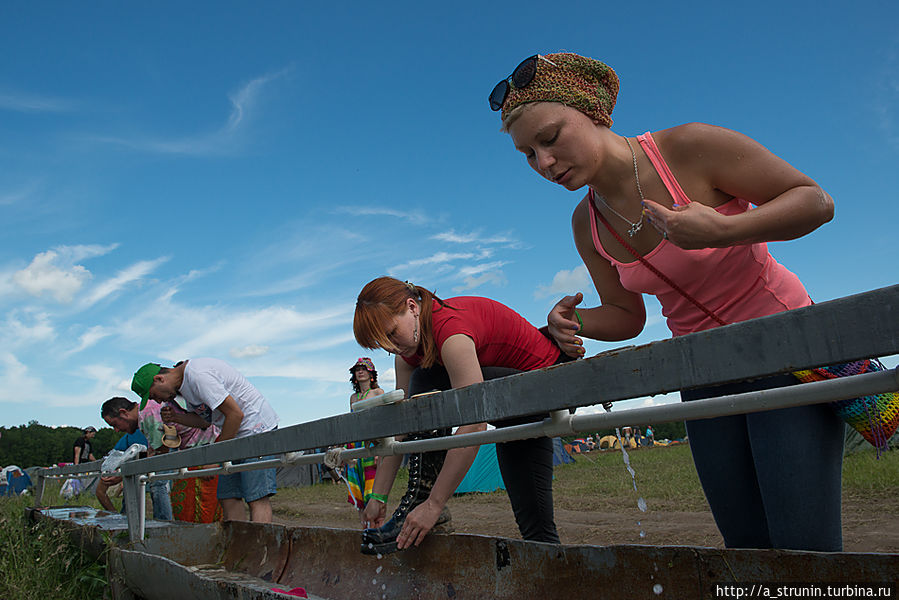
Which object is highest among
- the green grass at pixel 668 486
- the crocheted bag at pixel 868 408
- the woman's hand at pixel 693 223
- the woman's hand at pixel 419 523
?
the woman's hand at pixel 693 223

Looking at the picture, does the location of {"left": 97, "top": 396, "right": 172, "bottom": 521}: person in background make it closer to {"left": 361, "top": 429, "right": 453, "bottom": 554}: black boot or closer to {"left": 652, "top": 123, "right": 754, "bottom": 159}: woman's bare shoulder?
{"left": 361, "top": 429, "right": 453, "bottom": 554}: black boot

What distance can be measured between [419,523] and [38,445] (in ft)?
189

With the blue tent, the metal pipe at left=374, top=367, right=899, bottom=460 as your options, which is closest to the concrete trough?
the metal pipe at left=374, top=367, right=899, bottom=460

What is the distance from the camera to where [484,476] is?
12.0m

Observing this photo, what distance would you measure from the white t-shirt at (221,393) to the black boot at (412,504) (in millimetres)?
2113

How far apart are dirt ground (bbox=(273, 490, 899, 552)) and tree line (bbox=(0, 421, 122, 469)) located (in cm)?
4527

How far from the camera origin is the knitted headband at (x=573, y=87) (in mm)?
1667

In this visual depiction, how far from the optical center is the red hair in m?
2.31

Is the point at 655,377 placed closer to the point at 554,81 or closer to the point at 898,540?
the point at 554,81

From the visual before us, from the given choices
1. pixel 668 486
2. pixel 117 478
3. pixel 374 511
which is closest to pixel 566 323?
pixel 374 511

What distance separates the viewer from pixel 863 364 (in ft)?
4.49

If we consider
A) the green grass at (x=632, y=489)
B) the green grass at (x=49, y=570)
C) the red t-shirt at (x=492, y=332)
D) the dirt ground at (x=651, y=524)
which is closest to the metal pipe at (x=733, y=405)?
the red t-shirt at (x=492, y=332)

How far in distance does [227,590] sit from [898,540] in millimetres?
4974

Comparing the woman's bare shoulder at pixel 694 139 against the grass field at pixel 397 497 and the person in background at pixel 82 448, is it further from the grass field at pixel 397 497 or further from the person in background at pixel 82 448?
the person in background at pixel 82 448
